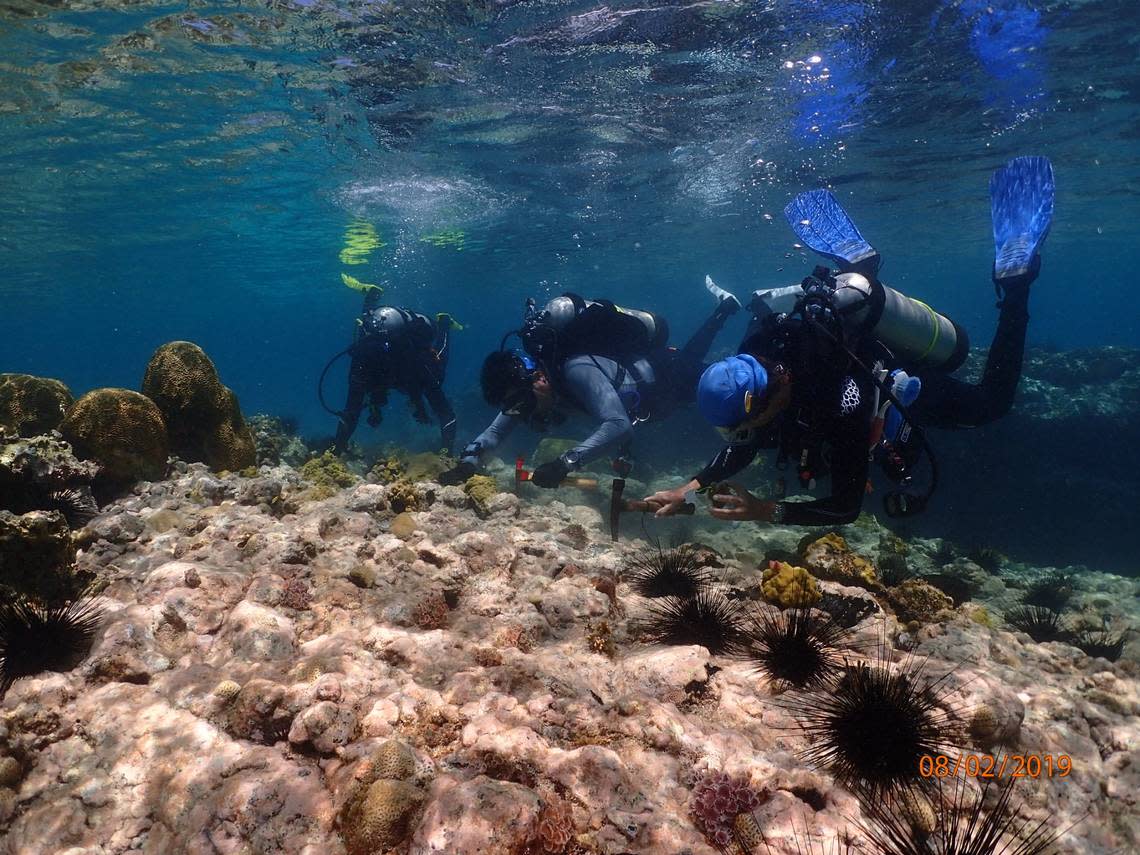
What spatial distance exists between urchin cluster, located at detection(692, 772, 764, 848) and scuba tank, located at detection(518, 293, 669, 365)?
20.7 ft

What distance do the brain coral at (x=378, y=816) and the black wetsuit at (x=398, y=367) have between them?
991 cm

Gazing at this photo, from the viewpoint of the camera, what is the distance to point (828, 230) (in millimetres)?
8086

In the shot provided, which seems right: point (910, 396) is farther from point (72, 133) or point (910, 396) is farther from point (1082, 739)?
point (72, 133)

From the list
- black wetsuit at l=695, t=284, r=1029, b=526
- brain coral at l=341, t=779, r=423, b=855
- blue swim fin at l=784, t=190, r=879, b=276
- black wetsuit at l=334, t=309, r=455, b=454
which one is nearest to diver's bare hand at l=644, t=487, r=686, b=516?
black wetsuit at l=695, t=284, r=1029, b=526

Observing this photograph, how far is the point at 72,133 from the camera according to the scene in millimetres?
15883

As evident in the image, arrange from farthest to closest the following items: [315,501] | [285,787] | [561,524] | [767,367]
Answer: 1. [561,524]
2. [315,501]
3. [767,367]
4. [285,787]

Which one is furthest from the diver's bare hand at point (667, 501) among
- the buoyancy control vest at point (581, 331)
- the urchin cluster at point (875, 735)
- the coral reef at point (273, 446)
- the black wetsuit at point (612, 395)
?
the coral reef at point (273, 446)

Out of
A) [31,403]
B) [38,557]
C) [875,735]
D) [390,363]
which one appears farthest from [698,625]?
[390,363]

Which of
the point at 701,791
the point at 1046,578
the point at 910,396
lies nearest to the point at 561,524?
the point at 910,396

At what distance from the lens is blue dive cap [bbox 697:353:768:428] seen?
4.53 metres

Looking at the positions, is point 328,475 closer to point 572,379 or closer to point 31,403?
point 31,403

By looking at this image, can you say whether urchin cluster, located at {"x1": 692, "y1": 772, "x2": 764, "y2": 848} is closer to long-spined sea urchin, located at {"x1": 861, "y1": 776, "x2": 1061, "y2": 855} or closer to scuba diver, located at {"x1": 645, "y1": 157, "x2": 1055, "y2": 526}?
long-spined sea urchin, located at {"x1": 861, "y1": 776, "x2": 1061, "y2": 855}

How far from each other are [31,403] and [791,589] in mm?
9025

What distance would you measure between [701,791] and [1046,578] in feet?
33.3
